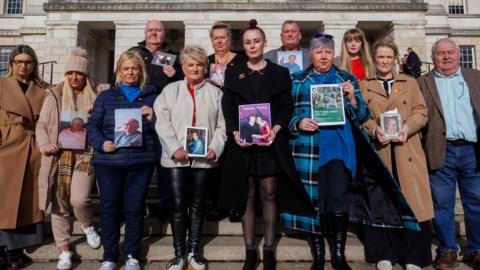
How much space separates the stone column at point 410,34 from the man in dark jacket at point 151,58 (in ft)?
60.1

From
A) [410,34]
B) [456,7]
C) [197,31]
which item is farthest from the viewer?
[456,7]

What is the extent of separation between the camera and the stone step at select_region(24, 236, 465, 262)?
4.81 metres

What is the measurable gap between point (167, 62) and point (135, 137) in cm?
159

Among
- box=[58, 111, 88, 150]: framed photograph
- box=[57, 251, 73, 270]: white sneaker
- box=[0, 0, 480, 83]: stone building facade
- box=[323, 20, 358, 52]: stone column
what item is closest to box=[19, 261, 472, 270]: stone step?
box=[57, 251, 73, 270]: white sneaker

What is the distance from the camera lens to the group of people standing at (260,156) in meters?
4.16

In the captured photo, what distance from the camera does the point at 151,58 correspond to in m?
5.75

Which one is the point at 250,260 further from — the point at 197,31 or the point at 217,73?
→ the point at 197,31

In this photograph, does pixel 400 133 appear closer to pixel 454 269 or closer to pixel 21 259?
pixel 454 269

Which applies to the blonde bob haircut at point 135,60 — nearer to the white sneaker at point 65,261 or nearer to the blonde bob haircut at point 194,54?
the blonde bob haircut at point 194,54

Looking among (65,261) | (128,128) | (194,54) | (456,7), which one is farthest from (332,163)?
(456,7)

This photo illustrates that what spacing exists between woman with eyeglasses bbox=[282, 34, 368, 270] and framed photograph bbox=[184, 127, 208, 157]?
40.3 inches

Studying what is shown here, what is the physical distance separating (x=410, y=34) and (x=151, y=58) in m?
19.4

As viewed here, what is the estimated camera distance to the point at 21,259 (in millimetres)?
4832

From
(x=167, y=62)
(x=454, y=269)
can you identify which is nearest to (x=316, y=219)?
(x=454, y=269)
